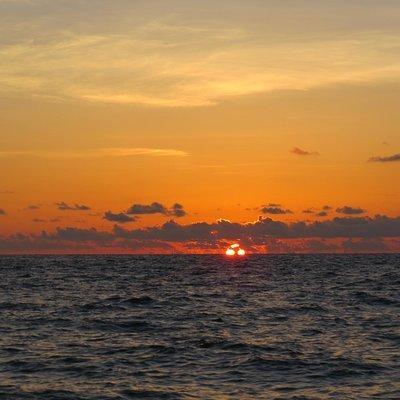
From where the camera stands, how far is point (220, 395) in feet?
89.4

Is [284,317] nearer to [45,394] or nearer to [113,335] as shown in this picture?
[113,335]

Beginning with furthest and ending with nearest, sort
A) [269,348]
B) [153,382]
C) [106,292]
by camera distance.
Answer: [106,292] → [269,348] → [153,382]

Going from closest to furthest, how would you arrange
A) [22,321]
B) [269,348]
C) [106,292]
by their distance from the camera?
[269,348], [22,321], [106,292]

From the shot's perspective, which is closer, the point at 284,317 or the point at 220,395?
the point at 220,395

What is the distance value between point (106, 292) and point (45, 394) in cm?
5371

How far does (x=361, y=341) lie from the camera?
131 ft

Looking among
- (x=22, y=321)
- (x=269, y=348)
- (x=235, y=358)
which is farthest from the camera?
(x=22, y=321)

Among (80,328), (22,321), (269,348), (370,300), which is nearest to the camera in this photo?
(269,348)

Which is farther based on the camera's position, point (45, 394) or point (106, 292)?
point (106, 292)

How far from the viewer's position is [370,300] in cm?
6662

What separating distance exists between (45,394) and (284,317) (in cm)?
2807

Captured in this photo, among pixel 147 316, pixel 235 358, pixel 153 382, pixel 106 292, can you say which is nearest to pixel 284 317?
pixel 147 316

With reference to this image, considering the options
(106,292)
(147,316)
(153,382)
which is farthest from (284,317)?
(106,292)

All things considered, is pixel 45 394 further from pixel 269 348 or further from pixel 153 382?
pixel 269 348
